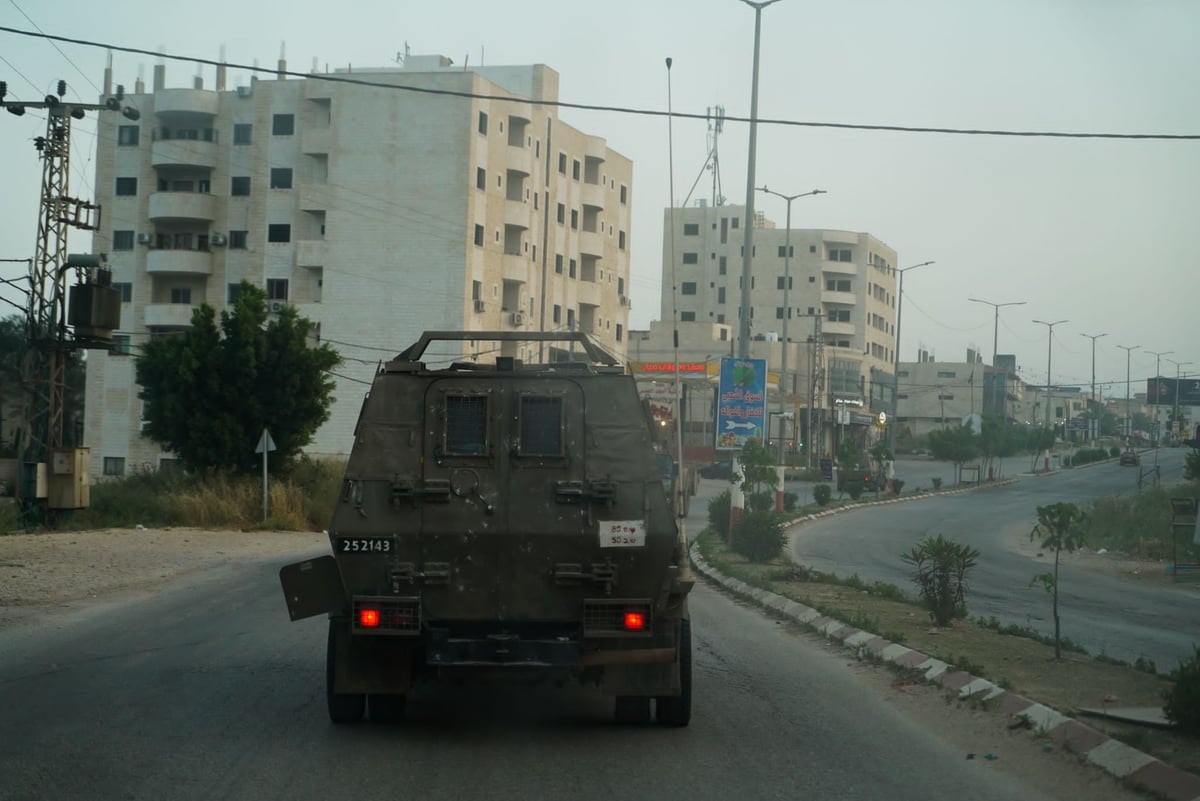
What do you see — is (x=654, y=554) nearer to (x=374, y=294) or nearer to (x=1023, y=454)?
(x=374, y=294)

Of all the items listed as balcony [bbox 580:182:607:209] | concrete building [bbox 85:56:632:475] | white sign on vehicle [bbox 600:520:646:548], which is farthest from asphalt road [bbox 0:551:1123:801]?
balcony [bbox 580:182:607:209]

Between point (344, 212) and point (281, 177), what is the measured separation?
494cm

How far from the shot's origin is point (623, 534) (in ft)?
25.9

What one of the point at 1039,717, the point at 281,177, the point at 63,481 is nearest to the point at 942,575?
the point at 1039,717

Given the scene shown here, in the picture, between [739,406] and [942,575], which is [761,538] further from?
[942,575]

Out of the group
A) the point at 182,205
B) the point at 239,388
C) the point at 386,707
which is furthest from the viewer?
the point at 182,205

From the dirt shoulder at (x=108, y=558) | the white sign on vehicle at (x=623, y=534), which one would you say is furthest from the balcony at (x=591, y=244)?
the white sign on vehicle at (x=623, y=534)

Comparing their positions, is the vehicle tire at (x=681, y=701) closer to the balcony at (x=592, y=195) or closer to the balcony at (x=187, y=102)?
the balcony at (x=187, y=102)

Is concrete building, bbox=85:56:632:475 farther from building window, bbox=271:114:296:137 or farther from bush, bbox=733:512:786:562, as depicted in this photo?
bush, bbox=733:512:786:562

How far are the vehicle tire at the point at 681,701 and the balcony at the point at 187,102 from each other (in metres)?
61.7

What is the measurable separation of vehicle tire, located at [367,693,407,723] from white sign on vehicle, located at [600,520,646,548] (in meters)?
1.87

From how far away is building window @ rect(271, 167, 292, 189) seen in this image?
62.5 m

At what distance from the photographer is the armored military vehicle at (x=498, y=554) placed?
7.83 meters

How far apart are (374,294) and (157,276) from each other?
45.2 ft
